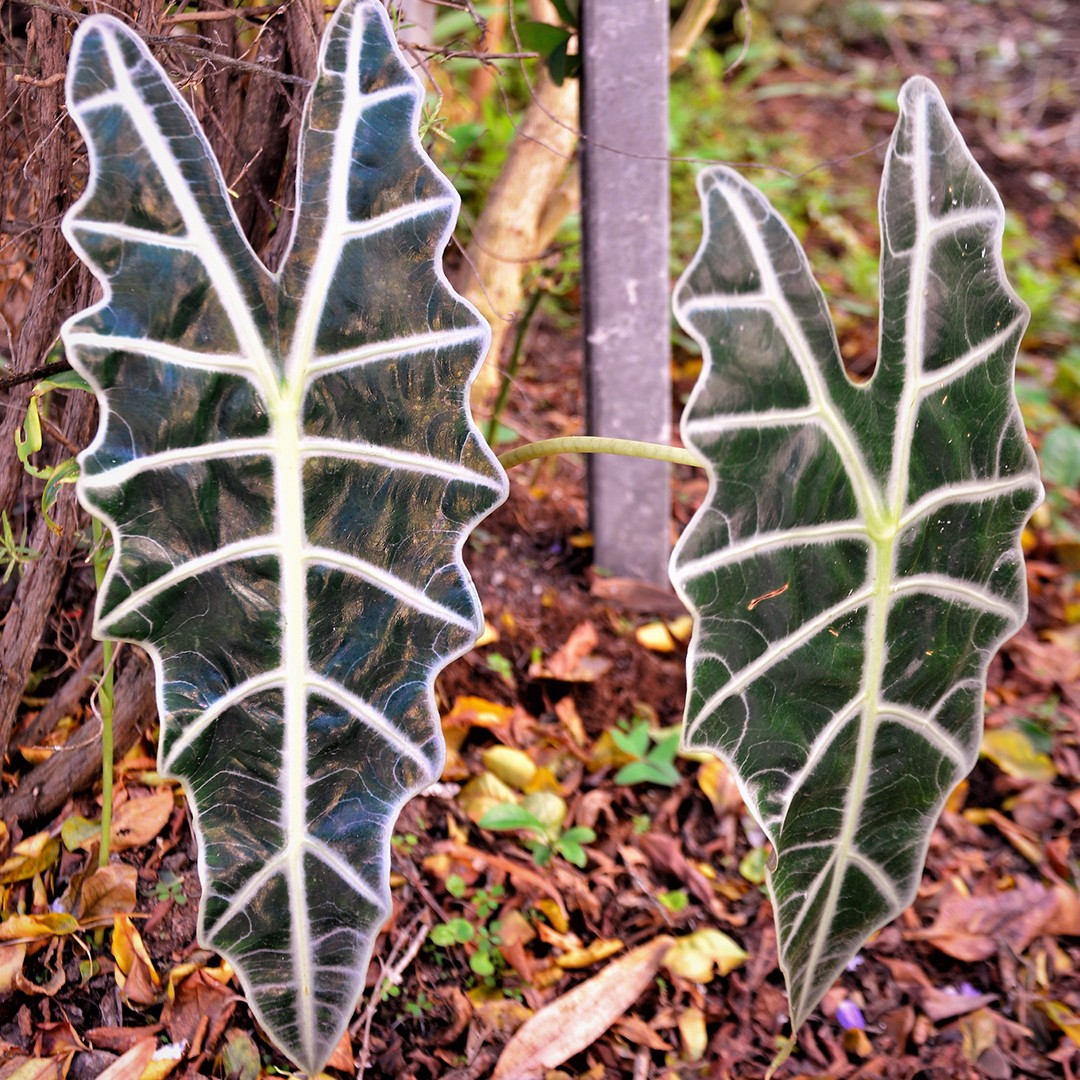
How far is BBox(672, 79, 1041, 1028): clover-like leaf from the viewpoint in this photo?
0.84 meters

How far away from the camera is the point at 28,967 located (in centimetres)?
113

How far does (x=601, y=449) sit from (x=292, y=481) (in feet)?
1.03

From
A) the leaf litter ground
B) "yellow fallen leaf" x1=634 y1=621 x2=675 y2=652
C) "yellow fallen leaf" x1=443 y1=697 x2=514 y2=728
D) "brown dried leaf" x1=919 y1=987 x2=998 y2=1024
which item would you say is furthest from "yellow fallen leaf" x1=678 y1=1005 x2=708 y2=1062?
"yellow fallen leaf" x1=634 y1=621 x2=675 y2=652

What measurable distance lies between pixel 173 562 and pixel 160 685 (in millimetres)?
107

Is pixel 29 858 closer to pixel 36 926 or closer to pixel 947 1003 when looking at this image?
pixel 36 926

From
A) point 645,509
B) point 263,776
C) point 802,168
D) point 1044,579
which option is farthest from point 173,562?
point 802,168

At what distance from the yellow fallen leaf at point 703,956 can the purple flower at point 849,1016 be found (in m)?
0.14

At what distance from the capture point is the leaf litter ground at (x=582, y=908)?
3.74 feet

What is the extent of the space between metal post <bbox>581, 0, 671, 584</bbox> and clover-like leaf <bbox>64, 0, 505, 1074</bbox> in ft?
2.01

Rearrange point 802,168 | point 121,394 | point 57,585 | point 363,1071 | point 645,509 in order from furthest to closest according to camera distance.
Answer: point 802,168 → point 645,509 → point 57,585 → point 363,1071 → point 121,394

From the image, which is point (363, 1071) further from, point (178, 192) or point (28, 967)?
point (178, 192)

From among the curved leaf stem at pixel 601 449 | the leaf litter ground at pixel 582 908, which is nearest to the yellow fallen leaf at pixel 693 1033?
the leaf litter ground at pixel 582 908

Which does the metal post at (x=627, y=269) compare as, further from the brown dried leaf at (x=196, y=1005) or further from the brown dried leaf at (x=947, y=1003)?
the brown dried leaf at (x=196, y=1005)

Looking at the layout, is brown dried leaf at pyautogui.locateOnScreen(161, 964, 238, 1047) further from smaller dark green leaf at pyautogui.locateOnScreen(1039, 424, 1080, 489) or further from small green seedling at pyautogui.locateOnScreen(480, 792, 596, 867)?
smaller dark green leaf at pyautogui.locateOnScreen(1039, 424, 1080, 489)
